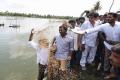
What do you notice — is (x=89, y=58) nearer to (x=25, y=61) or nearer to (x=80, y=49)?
(x=80, y=49)

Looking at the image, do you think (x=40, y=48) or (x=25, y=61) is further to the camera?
(x=25, y=61)

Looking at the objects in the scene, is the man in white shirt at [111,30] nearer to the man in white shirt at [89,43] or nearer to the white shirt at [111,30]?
the white shirt at [111,30]

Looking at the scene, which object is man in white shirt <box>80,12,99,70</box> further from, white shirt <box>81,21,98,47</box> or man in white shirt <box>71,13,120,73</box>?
man in white shirt <box>71,13,120,73</box>

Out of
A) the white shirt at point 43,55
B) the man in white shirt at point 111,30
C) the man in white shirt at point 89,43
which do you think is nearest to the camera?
the man in white shirt at point 111,30

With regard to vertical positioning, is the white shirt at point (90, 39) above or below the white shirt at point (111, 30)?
below

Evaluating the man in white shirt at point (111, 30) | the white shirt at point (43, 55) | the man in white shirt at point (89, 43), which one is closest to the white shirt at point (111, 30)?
the man in white shirt at point (111, 30)

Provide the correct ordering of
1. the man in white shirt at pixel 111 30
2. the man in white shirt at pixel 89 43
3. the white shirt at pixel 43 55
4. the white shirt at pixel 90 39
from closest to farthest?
1. the man in white shirt at pixel 111 30
2. the white shirt at pixel 43 55
3. the man in white shirt at pixel 89 43
4. the white shirt at pixel 90 39

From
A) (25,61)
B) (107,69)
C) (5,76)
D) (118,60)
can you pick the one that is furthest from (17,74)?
(118,60)

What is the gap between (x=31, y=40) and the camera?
8148 millimetres

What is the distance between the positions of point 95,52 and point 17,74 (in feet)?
15.6

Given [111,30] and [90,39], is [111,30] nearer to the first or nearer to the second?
[111,30]

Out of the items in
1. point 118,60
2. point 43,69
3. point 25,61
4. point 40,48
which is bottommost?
point 25,61

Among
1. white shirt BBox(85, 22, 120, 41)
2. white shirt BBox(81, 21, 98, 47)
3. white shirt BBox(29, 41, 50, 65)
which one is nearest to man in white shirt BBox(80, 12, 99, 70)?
white shirt BBox(81, 21, 98, 47)

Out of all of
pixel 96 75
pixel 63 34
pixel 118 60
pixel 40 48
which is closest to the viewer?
pixel 118 60
